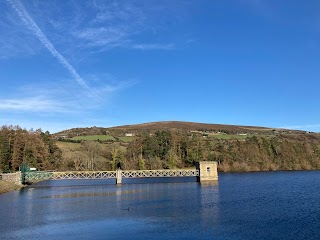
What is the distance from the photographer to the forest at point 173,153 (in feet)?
422

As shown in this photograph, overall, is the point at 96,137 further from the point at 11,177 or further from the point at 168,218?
the point at 168,218

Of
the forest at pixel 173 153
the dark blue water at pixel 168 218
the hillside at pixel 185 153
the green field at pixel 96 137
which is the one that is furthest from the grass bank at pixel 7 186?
the green field at pixel 96 137

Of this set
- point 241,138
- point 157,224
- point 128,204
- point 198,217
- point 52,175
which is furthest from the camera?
point 241,138

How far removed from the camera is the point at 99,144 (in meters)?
150

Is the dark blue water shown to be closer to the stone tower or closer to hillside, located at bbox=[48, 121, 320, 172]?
the stone tower

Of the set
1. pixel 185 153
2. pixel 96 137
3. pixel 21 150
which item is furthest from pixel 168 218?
pixel 96 137

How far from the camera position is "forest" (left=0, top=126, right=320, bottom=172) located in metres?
129

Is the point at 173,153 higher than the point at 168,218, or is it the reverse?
the point at 173,153

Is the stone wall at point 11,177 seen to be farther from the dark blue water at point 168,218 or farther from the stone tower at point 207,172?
the stone tower at point 207,172

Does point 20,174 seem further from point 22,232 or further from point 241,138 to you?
point 241,138

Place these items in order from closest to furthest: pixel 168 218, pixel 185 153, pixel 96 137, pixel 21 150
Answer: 1. pixel 168 218
2. pixel 21 150
3. pixel 185 153
4. pixel 96 137

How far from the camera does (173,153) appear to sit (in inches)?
5123

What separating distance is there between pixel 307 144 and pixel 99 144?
3355 inches

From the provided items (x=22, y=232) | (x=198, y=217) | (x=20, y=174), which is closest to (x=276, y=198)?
(x=198, y=217)
